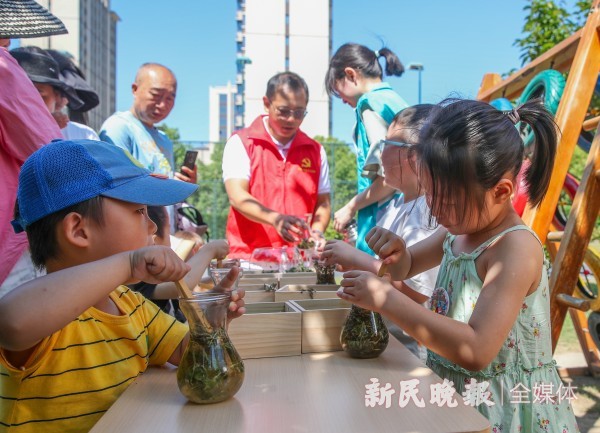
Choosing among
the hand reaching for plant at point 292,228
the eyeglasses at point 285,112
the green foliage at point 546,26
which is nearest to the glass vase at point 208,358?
the hand reaching for plant at point 292,228

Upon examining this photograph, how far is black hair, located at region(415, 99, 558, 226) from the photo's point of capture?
4.59 feet

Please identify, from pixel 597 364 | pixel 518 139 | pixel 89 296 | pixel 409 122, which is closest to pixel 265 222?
pixel 409 122

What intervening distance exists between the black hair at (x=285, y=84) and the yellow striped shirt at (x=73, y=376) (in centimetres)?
235

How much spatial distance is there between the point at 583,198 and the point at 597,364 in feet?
6.76

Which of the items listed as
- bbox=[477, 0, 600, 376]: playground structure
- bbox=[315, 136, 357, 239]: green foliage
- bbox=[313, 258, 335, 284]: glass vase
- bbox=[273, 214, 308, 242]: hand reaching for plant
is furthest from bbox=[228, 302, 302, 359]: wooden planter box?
bbox=[315, 136, 357, 239]: green foliage

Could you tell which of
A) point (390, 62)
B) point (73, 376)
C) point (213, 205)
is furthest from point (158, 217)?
point (213, 205)

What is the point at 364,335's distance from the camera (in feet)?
4.42

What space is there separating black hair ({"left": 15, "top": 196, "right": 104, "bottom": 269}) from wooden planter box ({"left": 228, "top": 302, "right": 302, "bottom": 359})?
17.7 inches

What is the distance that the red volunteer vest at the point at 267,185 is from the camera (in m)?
3.45

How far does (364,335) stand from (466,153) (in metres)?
0.56

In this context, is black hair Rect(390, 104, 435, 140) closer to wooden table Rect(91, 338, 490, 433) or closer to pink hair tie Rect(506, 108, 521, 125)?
pink hair tie Rect(506, 108, 521, 125)

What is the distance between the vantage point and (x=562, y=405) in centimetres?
148

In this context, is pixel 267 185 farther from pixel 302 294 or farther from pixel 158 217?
pixel 302 294

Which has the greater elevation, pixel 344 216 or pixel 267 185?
pixel 267 185
